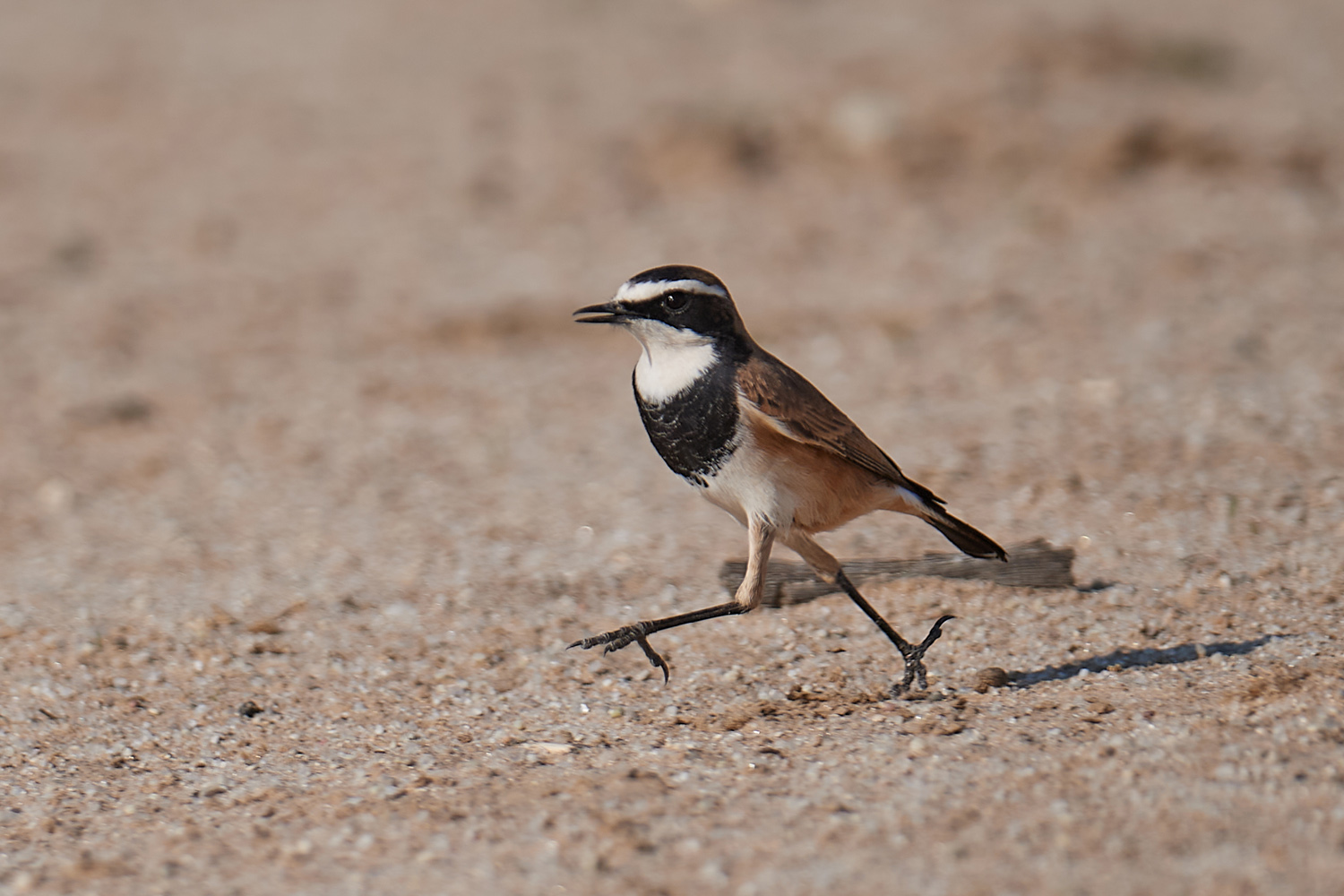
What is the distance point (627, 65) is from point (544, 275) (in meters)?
4.34

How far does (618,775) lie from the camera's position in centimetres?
392

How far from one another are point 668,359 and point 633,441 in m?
3.13

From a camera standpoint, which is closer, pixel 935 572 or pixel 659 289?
pixel 659 289

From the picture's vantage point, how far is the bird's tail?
4.72 metres

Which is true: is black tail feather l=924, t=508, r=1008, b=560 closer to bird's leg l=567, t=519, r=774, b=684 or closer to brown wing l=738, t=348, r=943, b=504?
brown wing l=738, t=348, r=943, b=504

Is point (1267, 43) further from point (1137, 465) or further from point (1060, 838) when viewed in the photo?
point (1060, 838)

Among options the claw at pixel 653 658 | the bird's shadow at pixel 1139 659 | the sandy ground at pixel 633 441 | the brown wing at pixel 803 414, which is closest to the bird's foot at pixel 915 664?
the sandy ground at pixel 633 441

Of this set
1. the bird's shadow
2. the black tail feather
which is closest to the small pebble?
the bird's shadow

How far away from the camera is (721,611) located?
4602 mm

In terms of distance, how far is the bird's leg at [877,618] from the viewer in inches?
177

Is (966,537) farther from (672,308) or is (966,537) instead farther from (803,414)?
(672,308)

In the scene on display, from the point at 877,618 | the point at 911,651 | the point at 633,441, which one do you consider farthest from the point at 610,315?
the point at 633,441

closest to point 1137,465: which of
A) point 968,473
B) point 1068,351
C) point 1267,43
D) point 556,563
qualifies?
point 968,473

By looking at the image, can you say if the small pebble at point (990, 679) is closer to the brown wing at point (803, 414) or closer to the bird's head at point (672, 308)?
the brown wing at point (803, 414)
